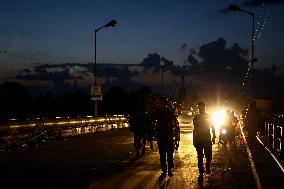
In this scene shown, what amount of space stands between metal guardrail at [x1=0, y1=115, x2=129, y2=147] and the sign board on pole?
2.07m

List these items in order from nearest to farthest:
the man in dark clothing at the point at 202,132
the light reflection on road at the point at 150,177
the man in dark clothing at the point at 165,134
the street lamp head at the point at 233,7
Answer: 1. the light reflection on road at the point at 150,177
2. the man in dark clothing at the point at 165,134
3. the man in dark clothing at the point at 202,132
4. the street lamp head at the point at 233,7

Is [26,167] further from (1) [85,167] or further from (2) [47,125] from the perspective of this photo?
(2) [47,125]

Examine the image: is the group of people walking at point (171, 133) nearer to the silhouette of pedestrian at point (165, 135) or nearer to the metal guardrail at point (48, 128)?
the silhouette of pedestrian at point (165, 135)

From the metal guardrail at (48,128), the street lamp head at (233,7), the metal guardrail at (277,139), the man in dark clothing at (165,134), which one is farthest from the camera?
the street lamp head at (233,7)

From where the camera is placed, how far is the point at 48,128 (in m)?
30.5

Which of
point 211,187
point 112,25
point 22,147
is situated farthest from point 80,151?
point 112,25

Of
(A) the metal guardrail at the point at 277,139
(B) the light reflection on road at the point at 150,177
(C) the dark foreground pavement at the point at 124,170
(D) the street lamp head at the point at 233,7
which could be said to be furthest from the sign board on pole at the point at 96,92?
(B) the light reflection on road at the point at 150,177

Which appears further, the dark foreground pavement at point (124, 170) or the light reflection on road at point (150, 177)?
the dark foreground pavement at point (124, 170)

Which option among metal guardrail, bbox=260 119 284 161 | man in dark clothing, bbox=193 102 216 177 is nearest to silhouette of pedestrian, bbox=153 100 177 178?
man in dark clothing, bbox=193 102 216 177

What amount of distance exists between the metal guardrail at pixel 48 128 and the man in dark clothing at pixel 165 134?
41.1ft

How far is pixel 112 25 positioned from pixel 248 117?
56.6 feet

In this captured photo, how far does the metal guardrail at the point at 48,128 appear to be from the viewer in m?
25.0

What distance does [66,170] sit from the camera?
1462 centimetres

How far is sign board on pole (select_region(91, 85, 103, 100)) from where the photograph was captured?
4622 cm
